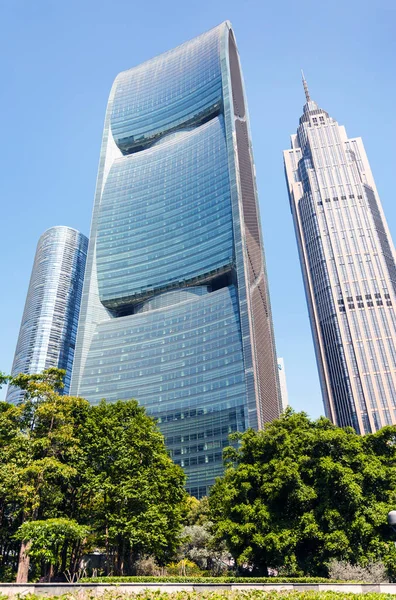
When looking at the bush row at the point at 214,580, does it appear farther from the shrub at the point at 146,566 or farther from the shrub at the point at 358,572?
the shrub at the point at 146,566

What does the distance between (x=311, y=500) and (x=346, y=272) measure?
12580cm

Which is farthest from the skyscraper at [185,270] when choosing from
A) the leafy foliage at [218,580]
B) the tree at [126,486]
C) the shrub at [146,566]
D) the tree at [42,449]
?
the leafy foliage at [218,580]

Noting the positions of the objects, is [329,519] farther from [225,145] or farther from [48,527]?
[225,145]

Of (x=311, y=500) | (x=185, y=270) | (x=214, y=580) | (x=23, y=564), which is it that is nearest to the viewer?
(x=23, y=564)

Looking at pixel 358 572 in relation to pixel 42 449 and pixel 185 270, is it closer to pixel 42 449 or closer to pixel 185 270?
pixel 42 449

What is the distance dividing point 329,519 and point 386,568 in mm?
4541

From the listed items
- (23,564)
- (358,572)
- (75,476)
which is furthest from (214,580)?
(23,564)

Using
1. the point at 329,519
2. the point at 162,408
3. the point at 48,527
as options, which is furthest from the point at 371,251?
the point at 48,527

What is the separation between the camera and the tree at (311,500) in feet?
107

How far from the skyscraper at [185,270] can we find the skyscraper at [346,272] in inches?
A: 1021

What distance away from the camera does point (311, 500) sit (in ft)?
116

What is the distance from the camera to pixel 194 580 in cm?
3250

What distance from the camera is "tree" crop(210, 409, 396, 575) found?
32688 millimetres

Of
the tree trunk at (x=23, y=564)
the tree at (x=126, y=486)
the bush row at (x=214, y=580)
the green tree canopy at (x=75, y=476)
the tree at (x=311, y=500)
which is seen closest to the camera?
the bush row at (x=214, y=580)
